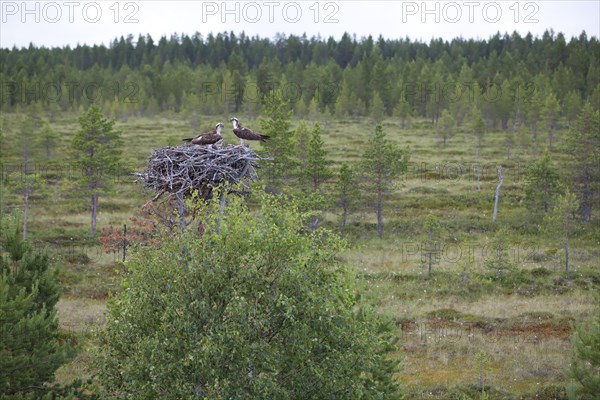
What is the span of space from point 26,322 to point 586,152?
152 ft

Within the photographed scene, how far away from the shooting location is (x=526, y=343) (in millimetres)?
26484

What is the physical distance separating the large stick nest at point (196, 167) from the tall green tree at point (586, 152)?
41284 mm

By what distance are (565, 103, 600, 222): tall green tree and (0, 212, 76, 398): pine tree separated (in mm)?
44237

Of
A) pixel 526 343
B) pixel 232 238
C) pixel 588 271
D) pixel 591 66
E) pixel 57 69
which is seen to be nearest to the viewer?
pixel 232 238

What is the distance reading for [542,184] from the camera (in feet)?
155

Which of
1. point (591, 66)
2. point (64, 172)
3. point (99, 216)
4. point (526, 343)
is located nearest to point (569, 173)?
point (526, 343)

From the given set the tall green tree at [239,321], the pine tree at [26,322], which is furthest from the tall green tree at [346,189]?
the tall green tree at [239,321]

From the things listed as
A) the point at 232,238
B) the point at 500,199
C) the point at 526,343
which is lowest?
the point at 526,343

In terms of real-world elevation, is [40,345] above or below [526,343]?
above

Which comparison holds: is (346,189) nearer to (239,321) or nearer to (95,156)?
(95,156)

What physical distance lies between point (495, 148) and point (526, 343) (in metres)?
53.3

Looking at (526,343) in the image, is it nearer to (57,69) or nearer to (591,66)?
(591,66)

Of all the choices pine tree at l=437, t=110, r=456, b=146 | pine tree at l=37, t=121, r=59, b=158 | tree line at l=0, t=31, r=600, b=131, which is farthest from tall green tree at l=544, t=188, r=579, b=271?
pine tree at l=37, t=121, r=59, b=158

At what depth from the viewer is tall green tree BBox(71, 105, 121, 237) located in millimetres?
43281
